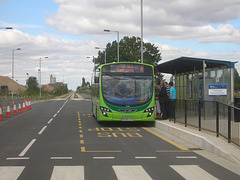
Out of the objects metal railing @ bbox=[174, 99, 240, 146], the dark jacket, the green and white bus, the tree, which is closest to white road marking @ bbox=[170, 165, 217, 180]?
metal railing @ bbox=[174, 99, 240, 146]

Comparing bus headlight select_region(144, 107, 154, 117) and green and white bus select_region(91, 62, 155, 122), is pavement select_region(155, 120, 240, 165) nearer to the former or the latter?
bus headlight select_region(144, 107, 154, 117)

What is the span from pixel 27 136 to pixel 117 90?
5.02 m

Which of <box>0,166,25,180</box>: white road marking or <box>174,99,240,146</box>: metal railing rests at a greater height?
<box>174,99,240,146</box>: metal railing

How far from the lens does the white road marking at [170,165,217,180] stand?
21.5 feet

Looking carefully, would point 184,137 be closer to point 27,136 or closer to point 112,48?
point 27,136

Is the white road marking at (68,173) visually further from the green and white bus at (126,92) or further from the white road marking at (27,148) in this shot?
the green and white bus at (126,92)

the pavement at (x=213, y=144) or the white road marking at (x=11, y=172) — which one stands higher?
the pavement at (x=213, y=144)

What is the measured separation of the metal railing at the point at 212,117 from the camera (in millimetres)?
9211

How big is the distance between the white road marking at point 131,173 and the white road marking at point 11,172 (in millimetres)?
1945

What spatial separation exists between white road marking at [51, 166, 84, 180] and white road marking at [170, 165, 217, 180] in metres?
2.01

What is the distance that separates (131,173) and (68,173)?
1.26 m

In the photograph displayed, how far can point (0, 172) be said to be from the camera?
6.80m

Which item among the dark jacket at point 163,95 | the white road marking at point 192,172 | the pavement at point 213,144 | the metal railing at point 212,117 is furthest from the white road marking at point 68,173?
the dark jacket at point 163,95

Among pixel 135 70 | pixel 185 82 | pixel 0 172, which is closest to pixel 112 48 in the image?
pixel 185 82
